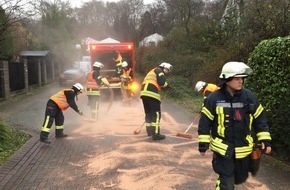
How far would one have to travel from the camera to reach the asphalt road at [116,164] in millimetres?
5949

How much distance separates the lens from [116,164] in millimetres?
6902

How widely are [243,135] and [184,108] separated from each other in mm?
10845

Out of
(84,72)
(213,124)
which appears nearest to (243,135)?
(213,124)

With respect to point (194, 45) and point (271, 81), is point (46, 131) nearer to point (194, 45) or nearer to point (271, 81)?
point (271, 81)

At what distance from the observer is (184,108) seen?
15.2 meters

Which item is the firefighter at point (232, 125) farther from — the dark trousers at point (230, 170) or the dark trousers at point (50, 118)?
the dark trousers at point (50, 118)

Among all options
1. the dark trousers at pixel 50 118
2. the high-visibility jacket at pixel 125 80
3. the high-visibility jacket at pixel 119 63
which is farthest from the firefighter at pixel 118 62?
the dark trousers at pixel 50 118

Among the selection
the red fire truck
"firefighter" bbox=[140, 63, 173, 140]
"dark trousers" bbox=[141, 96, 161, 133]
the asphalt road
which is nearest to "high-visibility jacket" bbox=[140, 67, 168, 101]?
"firefighter" bbox=[140, 63, 173, 140]

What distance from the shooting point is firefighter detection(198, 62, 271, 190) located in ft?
14.1

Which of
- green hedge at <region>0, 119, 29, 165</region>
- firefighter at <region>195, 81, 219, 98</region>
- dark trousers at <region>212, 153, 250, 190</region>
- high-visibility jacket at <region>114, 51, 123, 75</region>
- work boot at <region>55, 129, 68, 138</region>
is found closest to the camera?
dark trousers at <region>212, 153, 250, 190</region>

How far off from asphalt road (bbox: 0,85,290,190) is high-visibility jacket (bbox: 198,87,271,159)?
1.48 meters

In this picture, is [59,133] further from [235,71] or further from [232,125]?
[235,71]

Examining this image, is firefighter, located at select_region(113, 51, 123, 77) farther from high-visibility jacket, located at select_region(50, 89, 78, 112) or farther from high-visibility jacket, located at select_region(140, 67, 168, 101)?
high-visibility jacket, located at select_region(140, 67, 168, 101)

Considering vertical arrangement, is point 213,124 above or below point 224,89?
below
